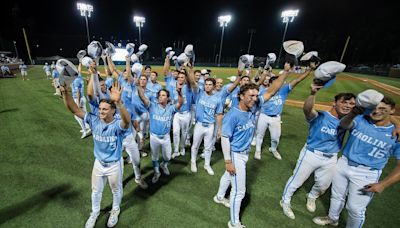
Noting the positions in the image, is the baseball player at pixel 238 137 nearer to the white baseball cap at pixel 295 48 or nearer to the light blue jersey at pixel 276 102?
the white baseball cap at pixel 295 48

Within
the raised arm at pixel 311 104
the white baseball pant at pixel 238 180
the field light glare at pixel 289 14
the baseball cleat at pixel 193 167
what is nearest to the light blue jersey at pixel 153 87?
the baseball cleat at pixel 193 167

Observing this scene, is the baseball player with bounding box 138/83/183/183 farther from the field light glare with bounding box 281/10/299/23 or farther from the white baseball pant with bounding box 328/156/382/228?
the field light glare with bounding box 281/10/299/23

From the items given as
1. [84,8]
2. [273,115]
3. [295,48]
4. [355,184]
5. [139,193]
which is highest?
[84,8]

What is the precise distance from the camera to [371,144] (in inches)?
118

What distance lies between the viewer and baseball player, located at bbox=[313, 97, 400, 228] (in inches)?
114

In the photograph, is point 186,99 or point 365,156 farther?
point 186,99

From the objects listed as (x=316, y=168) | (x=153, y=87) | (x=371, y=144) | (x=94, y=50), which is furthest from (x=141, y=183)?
(x=371, y=144)

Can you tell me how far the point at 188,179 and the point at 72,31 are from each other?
65.6m

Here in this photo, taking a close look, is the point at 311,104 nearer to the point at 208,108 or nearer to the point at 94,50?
the point at 208,108

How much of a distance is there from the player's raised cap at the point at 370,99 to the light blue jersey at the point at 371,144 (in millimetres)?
628

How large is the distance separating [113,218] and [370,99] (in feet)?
15.0

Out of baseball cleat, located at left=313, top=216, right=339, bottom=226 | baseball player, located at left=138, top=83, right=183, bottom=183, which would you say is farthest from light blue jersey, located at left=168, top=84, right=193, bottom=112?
baseball cleat, located at left=313, top=216, right=339, bottom=226

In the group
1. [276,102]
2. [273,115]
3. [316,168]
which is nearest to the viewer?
[316,168]

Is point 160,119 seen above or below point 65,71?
below
